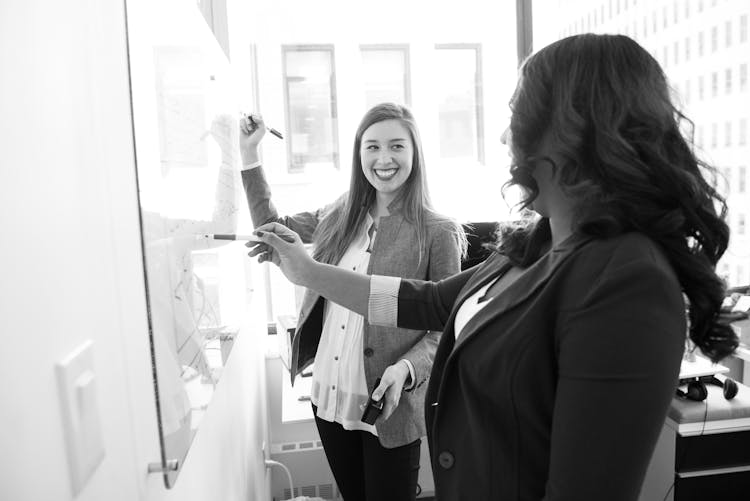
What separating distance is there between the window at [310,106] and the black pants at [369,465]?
60.3 inches

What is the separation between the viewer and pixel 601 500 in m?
0.64

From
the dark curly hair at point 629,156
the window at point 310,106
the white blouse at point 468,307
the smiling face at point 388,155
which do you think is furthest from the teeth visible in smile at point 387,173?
the window at point 310,106

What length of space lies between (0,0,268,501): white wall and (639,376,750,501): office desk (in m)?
1.88

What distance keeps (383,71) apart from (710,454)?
220cm

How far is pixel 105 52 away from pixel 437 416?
685mm

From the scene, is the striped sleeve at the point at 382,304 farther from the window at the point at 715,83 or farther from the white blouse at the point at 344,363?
the window at the point at 715,83

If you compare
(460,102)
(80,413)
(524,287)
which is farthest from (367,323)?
(460,102)

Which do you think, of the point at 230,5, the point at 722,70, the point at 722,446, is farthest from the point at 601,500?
the point at 722,70

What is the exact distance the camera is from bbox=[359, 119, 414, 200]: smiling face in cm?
157

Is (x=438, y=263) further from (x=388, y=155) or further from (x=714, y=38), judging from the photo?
(x=714, y=38)

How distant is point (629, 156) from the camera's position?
25.8 inches

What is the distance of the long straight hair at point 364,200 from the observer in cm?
158

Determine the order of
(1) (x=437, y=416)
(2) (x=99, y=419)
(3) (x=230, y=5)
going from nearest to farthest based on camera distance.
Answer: (2) (x=99, y=419)
(1) (x=437, y=416)
(3) (x=230, y=5)

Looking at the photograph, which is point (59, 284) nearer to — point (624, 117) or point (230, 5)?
point (624, 117)
